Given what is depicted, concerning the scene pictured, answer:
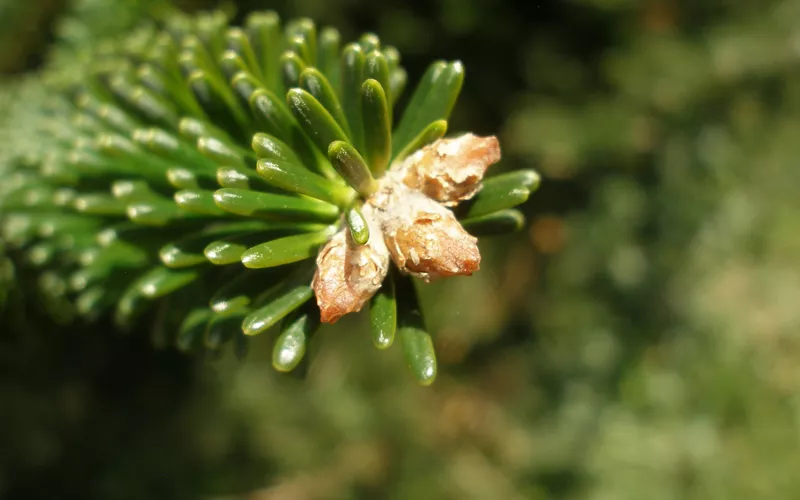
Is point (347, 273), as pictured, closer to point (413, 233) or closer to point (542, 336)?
point (413, 233)

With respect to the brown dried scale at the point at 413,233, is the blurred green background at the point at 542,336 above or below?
below

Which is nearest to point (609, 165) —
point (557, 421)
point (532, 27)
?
point (532, 27)

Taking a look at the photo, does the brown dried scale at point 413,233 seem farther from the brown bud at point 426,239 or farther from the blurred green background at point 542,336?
the blurred green background at point 542,336

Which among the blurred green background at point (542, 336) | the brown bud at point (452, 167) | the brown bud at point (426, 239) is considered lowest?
the blurred green background at point (542, 336)

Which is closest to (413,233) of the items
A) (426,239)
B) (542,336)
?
(426,239)

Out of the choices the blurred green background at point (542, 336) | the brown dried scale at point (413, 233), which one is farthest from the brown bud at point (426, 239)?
the blurred green background at point (542, 336)

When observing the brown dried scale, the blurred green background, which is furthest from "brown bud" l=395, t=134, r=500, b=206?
the blurred green background
